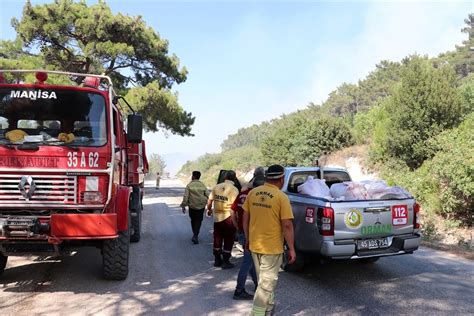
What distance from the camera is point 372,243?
244 inches

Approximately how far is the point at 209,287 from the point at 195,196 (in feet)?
12.1

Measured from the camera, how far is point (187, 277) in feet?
22.4

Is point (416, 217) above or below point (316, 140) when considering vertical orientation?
below

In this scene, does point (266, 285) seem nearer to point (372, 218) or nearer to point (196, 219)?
point (372, 218)

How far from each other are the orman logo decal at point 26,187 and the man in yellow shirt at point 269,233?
295 cm

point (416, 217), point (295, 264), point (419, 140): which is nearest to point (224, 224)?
point (295, 264)

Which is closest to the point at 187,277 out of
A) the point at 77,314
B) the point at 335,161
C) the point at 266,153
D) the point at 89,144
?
the point at 77,314

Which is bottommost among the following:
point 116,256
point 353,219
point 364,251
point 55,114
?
point 116,256

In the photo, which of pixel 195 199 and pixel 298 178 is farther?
pixel 195 199

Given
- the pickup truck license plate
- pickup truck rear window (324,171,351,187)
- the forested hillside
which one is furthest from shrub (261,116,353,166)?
the pickup truck license plate

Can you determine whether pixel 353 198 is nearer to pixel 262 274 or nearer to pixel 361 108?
pixel 262 274

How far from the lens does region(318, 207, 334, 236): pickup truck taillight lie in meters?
6.00

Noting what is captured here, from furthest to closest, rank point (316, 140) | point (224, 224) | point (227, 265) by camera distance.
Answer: point (316, 140), point (224, 224), point (227, 265)

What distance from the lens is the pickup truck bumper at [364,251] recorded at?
596 centimetres
